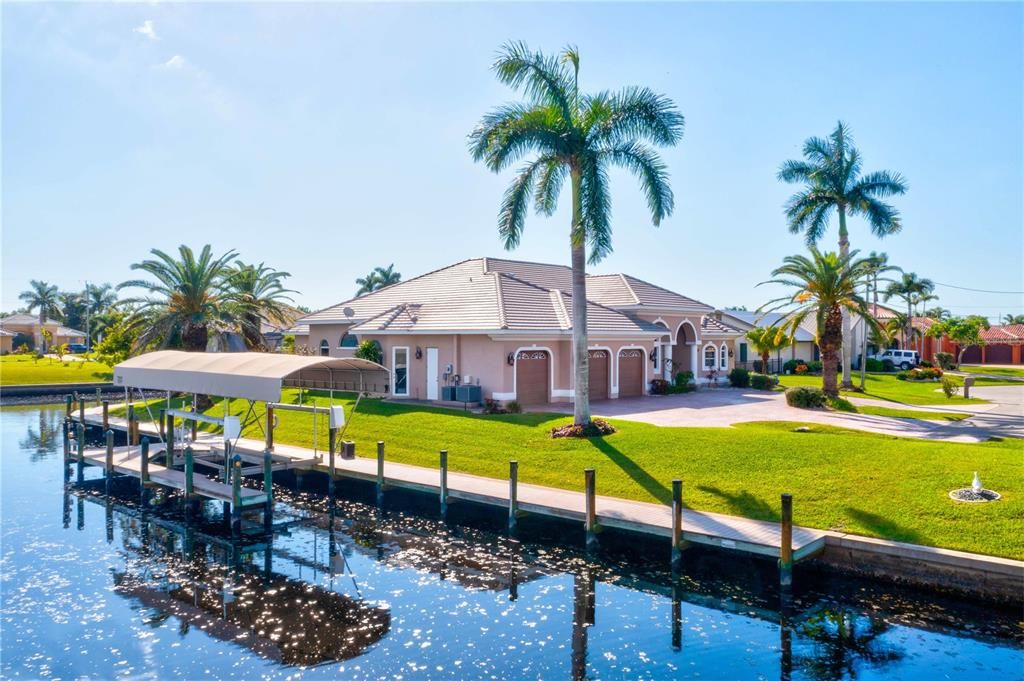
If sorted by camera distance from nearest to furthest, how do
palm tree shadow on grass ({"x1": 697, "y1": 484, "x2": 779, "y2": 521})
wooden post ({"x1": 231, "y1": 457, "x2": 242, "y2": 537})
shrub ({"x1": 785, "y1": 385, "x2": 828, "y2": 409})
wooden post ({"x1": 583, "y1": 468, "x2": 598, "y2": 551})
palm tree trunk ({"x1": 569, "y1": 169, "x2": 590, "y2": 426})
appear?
palm tree shadow on grass ({"x1": 697, "y1": 484, "x2": 779, "y2": 521}) → wooden post ({"x1": 583, "y1": 468, "x2": 598, "y2": 551}) → wooden post ({"x1": 231, "y1": 457, "x2": 242, "y2": 537}) → palm tree trunk ({"x1": 569, "y1": 169, "x2": 590, "y2": 426}) → shrub ({"x1": 785, "y1": 385, "x2": 828, "y2": 409})

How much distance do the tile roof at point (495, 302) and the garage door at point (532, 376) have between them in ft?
4.50

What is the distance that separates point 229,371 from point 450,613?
433 inches

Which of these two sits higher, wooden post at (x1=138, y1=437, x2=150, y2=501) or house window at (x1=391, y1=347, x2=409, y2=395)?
house window at (x1=391, y1=347, x2=409, y2=395)

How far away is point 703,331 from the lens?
Result: 3966 cm

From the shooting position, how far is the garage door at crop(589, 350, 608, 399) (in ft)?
102

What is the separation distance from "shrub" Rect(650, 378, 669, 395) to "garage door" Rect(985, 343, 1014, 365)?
2326 inches

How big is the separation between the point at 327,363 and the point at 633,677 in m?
12.3

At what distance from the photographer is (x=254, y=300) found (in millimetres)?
40625

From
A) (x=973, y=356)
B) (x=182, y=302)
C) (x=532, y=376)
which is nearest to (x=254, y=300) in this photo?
(x=182, y=302)

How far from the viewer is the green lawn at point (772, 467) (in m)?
13.3

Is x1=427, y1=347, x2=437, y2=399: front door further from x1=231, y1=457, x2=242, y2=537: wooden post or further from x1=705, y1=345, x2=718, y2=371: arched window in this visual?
x1=705, y1=345, x2=718, y2=371: arched window

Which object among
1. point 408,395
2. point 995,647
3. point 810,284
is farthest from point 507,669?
point 810,284

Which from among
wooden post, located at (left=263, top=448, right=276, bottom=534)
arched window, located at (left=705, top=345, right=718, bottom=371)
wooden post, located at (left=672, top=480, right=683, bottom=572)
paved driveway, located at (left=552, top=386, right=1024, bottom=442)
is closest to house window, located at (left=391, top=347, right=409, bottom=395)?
paved driveway, located at (left=552, top=386, right=1024, bottom=442)

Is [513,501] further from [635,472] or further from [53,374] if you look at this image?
[53,374]
